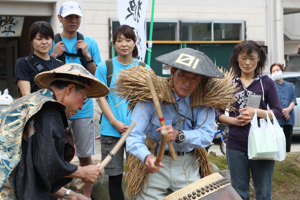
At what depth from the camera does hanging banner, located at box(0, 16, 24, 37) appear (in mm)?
10117

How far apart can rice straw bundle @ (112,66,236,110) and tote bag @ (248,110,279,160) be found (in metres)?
0.81

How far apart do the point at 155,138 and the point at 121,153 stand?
45.1 inches

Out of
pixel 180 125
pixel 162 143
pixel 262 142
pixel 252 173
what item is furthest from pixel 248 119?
pixel 162 143

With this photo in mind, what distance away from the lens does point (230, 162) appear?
394 cm

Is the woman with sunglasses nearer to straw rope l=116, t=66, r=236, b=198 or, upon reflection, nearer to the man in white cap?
straw rope l=116, t=66, r=236, b=198

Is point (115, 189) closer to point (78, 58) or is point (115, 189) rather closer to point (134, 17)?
point (78, 58)

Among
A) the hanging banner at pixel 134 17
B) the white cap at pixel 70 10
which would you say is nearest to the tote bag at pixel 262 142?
Result: the white cap at pixel 70 10

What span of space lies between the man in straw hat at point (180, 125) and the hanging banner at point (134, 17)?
8.96 feet

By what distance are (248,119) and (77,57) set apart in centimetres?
184

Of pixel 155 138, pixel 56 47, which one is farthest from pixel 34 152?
pixel 56 47

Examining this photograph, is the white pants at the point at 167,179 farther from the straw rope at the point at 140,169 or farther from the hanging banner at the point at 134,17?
the hanging banner at the point at 134,17

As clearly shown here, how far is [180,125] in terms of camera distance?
2.88 m

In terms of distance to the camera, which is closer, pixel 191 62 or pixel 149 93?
pixel 191 62

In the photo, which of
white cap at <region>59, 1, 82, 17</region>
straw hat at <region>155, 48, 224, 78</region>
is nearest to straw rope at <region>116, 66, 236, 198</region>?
straw hat at <region>155, 48, 224, 78</region>
